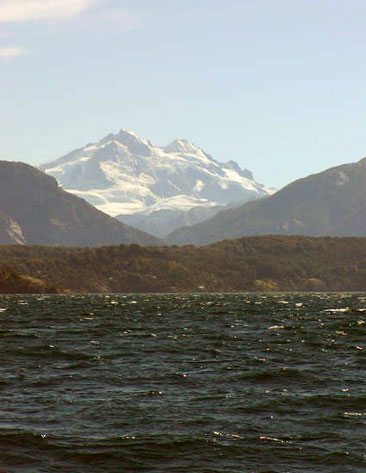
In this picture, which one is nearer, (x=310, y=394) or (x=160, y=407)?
(x=160, y=407)

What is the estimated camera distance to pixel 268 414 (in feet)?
113

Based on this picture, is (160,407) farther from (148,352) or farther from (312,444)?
(148,352)

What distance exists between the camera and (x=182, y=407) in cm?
3600

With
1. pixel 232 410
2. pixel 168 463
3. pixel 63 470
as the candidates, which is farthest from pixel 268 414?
pixel 63 470

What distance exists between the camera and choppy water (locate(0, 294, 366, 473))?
27312 mm

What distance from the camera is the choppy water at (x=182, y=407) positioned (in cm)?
2731

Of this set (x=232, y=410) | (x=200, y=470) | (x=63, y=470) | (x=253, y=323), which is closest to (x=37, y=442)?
(x=63, y=470)

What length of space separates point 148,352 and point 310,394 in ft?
69.2

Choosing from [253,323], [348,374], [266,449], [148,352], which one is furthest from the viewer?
[253,323]

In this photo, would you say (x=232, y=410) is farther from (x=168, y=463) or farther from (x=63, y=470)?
(x=63, y=470)

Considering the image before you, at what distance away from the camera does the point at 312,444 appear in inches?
1152

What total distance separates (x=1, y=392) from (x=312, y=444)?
17.1m

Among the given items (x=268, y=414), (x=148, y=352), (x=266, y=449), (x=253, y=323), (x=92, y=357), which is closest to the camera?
(x=266, y=449)

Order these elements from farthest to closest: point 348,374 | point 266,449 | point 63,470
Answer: point 348,374 < point 266,449 < point 63,470
